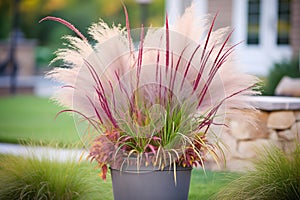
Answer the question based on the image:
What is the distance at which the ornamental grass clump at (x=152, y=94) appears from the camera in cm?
300

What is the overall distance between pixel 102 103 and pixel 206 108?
1.95ft

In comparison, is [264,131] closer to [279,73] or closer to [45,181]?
[45,181]

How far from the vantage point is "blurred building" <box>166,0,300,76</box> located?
1082 cm

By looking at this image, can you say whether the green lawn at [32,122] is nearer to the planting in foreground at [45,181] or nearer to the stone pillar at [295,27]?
the planting in foreground at [45,181]

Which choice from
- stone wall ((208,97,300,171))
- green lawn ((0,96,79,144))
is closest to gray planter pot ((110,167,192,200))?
stone wall ((208,97,300,171))

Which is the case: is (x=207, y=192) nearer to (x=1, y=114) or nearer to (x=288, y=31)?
(x=1, y=114)

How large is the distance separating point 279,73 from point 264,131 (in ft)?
13.4

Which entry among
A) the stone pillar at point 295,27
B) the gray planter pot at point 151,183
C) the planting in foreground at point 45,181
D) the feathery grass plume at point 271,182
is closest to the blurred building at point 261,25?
the stone pillar at point 295,27

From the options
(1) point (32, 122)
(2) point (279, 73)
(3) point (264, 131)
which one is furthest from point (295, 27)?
(3) point (264, 131)

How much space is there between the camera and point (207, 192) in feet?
13.6

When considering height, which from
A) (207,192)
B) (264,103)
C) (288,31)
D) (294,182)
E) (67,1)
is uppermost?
(67,1)

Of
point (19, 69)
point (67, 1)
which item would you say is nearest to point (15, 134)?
point (19, 69)

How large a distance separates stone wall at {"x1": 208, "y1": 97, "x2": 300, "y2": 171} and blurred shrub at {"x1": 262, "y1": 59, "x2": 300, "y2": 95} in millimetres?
3833

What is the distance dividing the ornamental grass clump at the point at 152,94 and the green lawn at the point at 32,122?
2.68m
